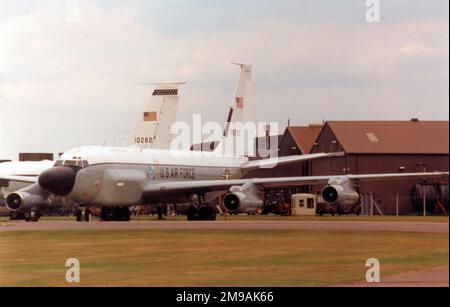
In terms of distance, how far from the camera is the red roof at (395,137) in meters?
23.9

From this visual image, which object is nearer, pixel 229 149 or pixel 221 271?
pixel 221 271

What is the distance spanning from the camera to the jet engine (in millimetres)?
60062

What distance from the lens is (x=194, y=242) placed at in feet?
116

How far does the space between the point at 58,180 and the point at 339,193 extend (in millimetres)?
16784

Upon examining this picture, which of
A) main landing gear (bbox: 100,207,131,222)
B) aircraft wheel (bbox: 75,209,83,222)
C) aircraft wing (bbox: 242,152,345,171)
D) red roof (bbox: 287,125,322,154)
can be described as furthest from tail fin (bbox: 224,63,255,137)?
red roof (bbox: 287,125,322,154)

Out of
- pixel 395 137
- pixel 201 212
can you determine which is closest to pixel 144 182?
pixel 201 212

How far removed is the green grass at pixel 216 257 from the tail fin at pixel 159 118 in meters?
44.6

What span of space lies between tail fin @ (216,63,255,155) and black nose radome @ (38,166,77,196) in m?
22.5

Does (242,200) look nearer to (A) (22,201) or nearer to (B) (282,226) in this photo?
(B) (282,226)

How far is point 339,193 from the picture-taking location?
2244 inches

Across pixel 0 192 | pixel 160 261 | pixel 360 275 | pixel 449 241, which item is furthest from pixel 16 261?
pixel 0 192

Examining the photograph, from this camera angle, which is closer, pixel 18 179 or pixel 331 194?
pixel 331 194

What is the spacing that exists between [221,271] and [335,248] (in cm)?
617
